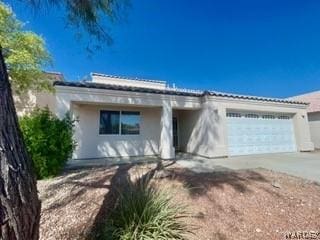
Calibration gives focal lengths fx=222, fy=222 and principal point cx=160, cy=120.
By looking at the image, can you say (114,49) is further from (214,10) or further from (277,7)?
(277,7)

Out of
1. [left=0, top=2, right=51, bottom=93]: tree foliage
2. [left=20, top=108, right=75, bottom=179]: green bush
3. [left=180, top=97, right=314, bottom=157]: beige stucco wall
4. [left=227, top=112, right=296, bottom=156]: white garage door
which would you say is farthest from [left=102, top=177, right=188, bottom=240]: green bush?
[left=227, top=112, right=296, bottom=156]: white garage door

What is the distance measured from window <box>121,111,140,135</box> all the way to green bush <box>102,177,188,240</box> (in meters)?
8.80

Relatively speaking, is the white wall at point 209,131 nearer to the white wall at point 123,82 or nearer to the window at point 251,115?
the window at point 251,115

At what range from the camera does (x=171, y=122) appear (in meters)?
12.5

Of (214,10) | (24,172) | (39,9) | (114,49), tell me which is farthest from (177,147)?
(24,172)

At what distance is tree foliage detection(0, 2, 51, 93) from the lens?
8.48m

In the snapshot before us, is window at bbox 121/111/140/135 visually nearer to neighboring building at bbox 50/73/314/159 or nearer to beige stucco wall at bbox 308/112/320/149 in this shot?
neighboring building at bbox 50/73/314/159

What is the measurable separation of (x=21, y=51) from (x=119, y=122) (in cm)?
609

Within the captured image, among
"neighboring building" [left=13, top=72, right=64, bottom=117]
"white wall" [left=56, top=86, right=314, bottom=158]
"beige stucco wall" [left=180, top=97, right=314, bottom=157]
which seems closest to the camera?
"white wall" [left=56, top=86, right=314, bottom=158]

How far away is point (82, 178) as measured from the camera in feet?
23.0

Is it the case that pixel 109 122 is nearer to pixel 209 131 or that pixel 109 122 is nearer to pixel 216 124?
pixel 209 131

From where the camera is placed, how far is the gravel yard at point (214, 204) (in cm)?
426

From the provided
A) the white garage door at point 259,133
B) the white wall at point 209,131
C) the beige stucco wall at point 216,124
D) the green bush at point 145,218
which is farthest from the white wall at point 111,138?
the green bush at point 145,218

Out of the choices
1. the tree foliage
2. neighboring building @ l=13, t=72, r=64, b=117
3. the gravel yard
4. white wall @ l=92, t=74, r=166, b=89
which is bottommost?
the gravel yard
